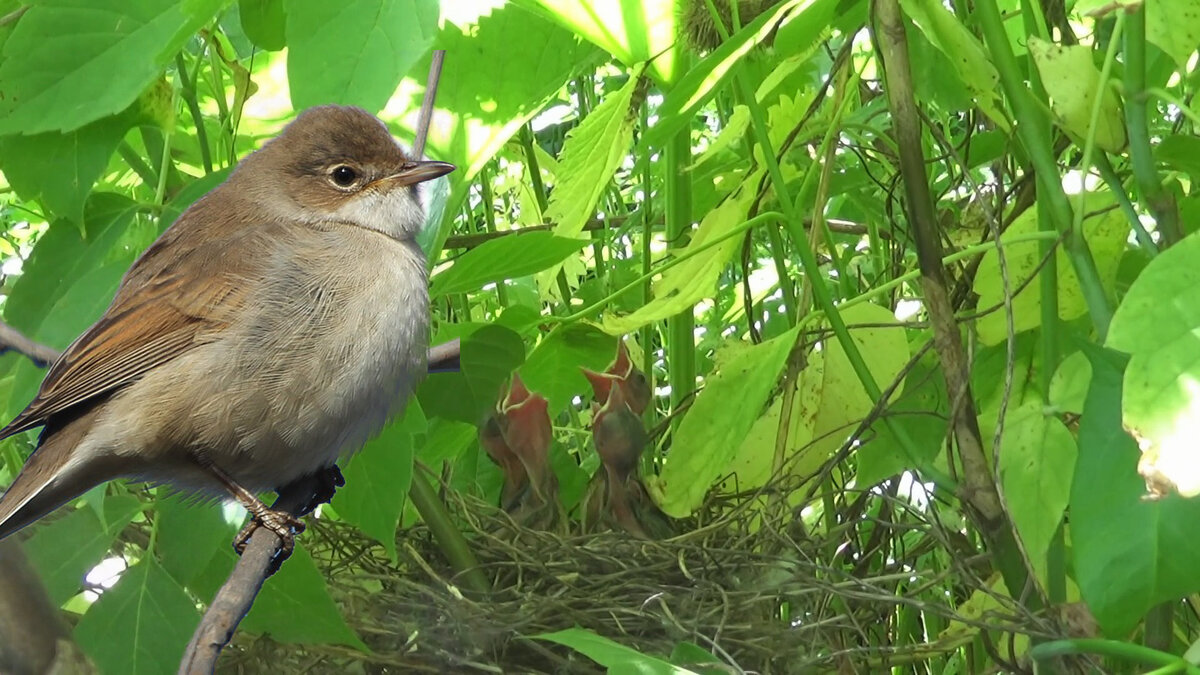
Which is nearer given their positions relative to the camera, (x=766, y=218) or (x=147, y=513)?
(x=766, y=218)

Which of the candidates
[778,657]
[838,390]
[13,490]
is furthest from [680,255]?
[13,490]

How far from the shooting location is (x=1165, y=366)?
0.70m

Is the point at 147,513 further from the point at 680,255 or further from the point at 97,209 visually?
the point at 680,255

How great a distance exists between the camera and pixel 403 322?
1222 mm

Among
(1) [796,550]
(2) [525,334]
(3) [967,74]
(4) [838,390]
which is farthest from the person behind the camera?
Answer: (2) [525,334]

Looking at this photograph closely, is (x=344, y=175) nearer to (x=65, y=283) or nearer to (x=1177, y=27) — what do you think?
(x=65, y=283)

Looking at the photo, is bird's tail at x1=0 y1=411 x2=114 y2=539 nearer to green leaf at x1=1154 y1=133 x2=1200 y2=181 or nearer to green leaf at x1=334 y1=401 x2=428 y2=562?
green leaf at x1=334 y1=401 x2=428 y2=562

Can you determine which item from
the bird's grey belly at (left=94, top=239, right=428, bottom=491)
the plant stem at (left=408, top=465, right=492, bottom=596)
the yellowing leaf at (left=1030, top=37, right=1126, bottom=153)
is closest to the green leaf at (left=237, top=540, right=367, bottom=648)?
the bird's grey belly at (left=94, top=239, right=428, bottom=491)

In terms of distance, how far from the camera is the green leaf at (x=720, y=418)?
1139 mm

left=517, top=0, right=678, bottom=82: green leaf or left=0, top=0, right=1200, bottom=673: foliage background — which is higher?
left=517, top=0, right=678, bottom=82: green leaf

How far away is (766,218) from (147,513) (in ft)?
2.66

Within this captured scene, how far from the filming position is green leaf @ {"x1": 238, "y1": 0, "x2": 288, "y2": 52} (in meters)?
1.19

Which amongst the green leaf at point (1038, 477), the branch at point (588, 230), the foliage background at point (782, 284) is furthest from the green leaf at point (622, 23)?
the branch at point (588, 230)

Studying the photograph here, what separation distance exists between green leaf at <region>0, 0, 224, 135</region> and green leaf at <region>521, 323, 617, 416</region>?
56cm
